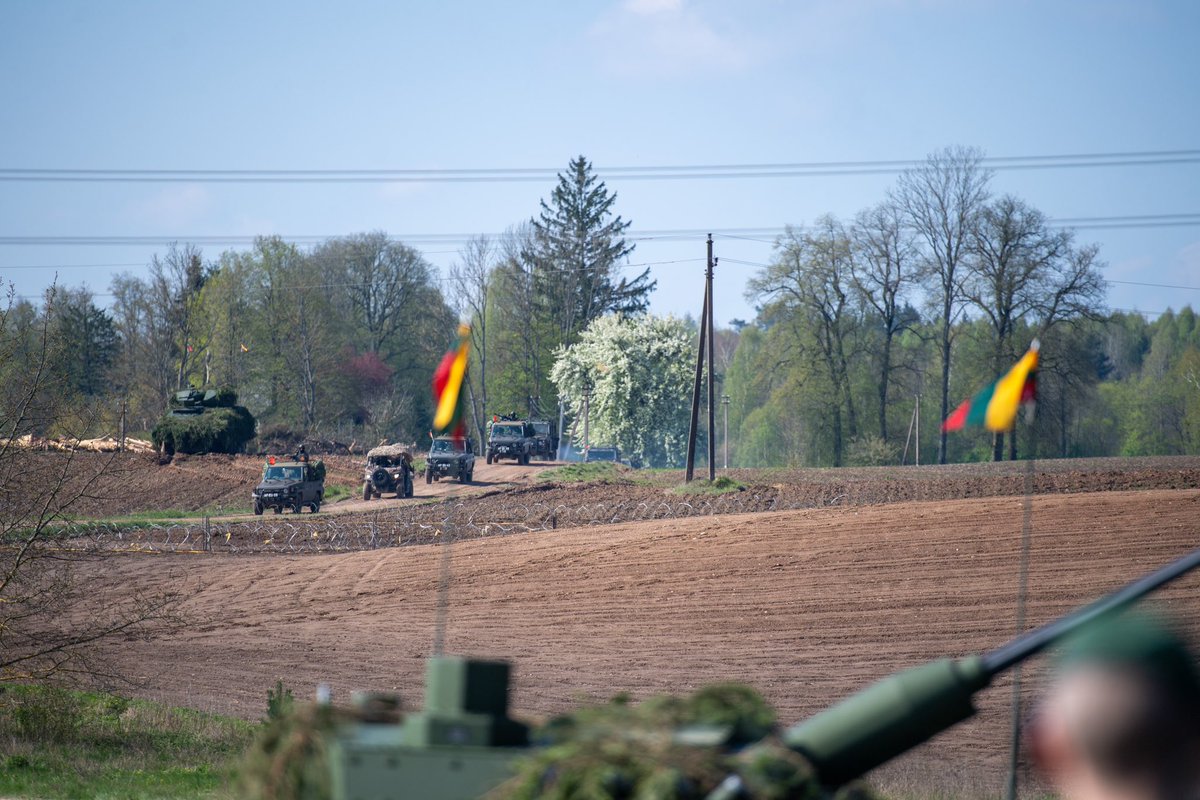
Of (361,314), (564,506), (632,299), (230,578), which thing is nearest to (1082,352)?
(564,506)

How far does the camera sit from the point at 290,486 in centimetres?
4191

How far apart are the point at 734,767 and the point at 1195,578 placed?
21129mm

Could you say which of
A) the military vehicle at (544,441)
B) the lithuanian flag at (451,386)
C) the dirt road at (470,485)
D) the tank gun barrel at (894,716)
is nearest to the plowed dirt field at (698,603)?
the lithuanian flag at (451,386)

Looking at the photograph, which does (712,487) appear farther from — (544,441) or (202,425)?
(202,425)

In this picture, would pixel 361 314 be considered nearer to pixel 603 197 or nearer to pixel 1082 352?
pixel 603 197

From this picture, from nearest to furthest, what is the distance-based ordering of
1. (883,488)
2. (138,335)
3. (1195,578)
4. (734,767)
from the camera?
(734,767) < (1195,578) < (883,488) < (138,335)

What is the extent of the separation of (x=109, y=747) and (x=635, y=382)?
59332 millimetres

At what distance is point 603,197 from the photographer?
276 ft

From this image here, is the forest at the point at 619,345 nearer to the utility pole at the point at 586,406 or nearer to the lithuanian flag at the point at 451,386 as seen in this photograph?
the utility pole at the point at 586,406

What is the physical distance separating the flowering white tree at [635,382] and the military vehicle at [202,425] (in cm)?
2301

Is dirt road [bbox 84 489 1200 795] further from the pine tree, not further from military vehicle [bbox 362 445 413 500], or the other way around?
the pine tree

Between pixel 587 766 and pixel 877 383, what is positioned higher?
pixel 877 383

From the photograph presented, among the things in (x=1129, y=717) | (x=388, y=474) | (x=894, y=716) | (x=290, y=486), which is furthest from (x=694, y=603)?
(x=388, y=474)

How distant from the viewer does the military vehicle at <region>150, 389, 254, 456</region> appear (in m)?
→ 53.9
